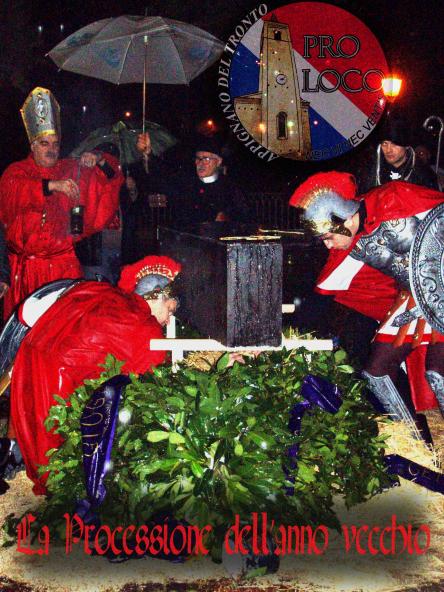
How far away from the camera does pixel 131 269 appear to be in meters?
4.78

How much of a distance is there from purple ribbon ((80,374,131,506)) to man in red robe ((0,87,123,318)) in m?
2.70

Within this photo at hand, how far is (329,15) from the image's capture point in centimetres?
1091

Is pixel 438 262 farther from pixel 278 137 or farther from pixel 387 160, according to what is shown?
pixel 278 137

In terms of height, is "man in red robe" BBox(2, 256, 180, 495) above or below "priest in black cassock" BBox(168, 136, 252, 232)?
below

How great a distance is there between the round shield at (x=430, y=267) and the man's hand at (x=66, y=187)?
297cm

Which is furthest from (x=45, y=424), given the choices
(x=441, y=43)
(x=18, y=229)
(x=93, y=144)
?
(x=441, y=43)

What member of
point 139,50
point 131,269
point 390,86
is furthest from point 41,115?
point 390,86

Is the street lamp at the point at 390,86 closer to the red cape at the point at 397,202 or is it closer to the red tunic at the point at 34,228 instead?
the red tunic at the point at 34,228

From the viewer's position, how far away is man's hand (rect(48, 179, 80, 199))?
6.46 meters

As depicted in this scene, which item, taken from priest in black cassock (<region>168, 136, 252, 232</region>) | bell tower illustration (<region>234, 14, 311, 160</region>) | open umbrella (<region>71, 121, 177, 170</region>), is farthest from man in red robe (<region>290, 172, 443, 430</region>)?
bell tower illustration (<region>234, 14, 311, 160</region>)

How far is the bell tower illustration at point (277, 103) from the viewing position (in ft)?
35.6

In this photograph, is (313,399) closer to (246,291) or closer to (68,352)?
A: (246,291)

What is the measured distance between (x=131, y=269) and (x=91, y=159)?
226 cm

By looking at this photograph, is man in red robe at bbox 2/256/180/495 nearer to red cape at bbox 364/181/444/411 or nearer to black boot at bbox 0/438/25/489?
black boot at bbox 0/438/25/489
